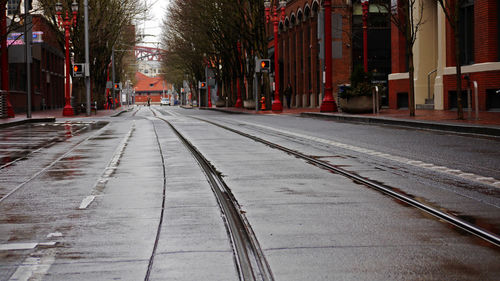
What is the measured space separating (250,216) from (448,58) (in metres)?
27.2

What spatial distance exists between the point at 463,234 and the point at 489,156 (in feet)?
24.0

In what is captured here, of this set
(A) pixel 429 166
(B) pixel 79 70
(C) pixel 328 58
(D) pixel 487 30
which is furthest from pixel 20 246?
(B) pixel 79 70

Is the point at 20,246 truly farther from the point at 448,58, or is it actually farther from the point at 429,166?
the point at 448,58

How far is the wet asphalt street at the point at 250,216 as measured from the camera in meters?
5.05

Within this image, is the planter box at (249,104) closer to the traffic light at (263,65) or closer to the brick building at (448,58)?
the traffic light at (263,65)

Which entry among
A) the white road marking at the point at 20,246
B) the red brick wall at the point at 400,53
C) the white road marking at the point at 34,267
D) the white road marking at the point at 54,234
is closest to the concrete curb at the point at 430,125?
the red brick wall at the point at 400,53

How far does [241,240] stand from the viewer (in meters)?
5.85

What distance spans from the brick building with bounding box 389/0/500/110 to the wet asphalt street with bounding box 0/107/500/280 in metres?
15.4

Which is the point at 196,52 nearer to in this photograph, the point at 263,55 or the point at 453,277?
the point at 263,55

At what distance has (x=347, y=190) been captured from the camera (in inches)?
345

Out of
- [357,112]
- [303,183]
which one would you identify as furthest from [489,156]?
[357,112]

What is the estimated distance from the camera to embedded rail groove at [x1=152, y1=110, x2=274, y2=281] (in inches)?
190

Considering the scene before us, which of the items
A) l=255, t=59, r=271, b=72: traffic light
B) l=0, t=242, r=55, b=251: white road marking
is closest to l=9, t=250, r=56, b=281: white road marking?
l=0, t=242, r=55, b=251: white road marking

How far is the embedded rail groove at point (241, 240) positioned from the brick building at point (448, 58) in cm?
2114
